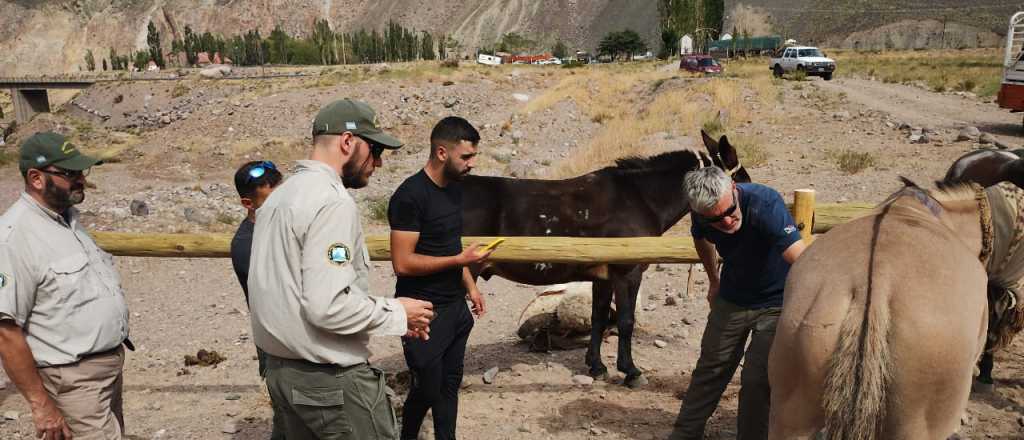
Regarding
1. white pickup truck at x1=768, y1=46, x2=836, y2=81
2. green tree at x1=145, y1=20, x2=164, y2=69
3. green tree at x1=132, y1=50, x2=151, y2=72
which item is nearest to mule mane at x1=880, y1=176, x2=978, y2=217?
white pickup truck at x1=768, y1=46, x2=836, y2=81

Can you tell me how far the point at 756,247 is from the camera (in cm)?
344

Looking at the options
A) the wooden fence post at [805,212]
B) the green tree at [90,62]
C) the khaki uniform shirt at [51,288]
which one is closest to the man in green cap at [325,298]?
the khaki uniform shirt at [51,288]

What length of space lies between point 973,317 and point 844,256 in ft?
1.49

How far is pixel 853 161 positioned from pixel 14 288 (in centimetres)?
1279

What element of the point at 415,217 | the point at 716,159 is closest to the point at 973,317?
the point at 415,217

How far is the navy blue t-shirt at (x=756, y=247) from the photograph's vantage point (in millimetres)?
3340

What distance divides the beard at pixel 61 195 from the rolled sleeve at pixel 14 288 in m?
0.27

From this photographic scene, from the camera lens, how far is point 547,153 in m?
18.8

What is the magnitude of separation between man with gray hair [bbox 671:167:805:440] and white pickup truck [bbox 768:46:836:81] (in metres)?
30.2

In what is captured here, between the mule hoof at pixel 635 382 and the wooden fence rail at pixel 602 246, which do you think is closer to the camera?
the wooden fence rail at pixel 602 246

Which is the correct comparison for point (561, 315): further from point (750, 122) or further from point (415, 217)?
point (750, 122)

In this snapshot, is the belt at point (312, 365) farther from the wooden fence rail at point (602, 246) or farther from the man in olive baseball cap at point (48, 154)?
the wooden fence rail at point (602, 246)

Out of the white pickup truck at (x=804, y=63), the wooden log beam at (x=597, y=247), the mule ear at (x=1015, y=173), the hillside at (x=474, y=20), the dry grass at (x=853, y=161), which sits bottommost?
the dry grass at (x=853, y=161)

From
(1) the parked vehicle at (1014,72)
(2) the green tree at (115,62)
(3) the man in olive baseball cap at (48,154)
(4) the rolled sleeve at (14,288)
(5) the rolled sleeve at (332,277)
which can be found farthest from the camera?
(2) the green tree at (115,62)
